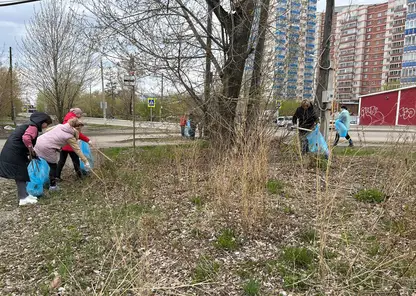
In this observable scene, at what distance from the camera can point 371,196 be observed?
13.8 feet

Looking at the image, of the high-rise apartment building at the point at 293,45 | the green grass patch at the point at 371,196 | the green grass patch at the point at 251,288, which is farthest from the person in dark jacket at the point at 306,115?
the green grass patch at the point at 251,288

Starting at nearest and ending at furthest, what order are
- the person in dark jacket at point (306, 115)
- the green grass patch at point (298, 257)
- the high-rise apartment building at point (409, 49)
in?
the green grass patch at point (298, 257) < the person in dark jacket at point (306, 115) < the high-rise apartment building at point (409, 49)

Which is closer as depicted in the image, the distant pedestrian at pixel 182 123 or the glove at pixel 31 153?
the glove at pixel 31 153

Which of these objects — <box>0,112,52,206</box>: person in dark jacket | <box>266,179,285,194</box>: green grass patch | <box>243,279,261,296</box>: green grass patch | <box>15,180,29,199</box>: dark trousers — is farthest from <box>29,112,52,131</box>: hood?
<box>243,279,261,296</box>: green grass patch

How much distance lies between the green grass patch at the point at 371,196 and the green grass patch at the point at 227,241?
2.14m

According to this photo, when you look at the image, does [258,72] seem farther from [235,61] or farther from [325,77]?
[325,77]

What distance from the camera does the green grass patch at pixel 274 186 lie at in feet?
15.0

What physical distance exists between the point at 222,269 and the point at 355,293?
1.06 meters

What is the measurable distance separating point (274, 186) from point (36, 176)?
12.7ft

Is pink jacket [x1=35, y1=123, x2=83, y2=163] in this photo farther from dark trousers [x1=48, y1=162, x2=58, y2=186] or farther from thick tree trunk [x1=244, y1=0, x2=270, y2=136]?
thick tree trunk [x1=244, y1=0, x2=270, y2=136]

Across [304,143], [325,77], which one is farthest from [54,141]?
[325,77]

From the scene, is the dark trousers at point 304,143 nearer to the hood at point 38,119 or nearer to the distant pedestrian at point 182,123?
the distant pedestrian at point 182,123

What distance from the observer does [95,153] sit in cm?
641

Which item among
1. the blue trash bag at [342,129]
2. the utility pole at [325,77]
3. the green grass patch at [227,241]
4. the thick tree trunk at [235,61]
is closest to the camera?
the green grass patch at [227,241]
